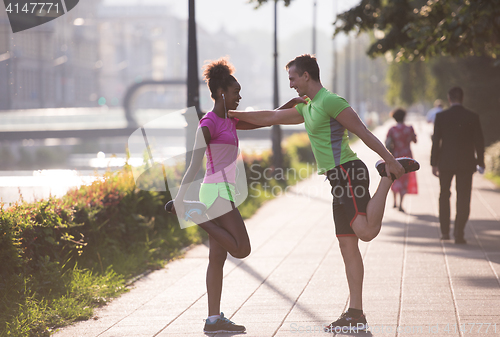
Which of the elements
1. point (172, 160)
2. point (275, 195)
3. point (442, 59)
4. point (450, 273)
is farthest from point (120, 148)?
point (450, 273)

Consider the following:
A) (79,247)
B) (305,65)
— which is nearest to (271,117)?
(305,65)

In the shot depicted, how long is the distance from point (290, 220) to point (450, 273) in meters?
4.56

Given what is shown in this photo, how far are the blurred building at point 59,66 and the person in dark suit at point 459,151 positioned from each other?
42474mm

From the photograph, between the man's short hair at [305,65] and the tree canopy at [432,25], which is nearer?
the man's short hair at [305,65]

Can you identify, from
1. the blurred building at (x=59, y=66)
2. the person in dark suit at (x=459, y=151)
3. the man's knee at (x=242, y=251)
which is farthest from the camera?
the blurred building at (x=59, y=66)

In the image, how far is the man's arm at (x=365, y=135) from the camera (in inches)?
162

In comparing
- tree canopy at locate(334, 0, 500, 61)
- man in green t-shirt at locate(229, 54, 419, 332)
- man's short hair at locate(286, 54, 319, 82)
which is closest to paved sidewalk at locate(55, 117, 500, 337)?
man in green t-shirt at locate(229, 54, 419, 332)

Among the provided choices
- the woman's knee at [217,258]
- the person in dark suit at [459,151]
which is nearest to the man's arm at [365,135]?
the woman's knee at [217,258]

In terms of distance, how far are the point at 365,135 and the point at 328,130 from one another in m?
0.25

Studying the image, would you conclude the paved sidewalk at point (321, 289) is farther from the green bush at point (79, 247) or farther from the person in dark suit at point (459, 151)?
the person in dark suit at point (459, 151)

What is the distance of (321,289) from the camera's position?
570cm

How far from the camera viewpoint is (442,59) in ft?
75.8

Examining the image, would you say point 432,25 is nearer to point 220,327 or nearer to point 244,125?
point 244,125

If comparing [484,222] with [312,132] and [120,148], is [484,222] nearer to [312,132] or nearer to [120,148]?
[312,132]
